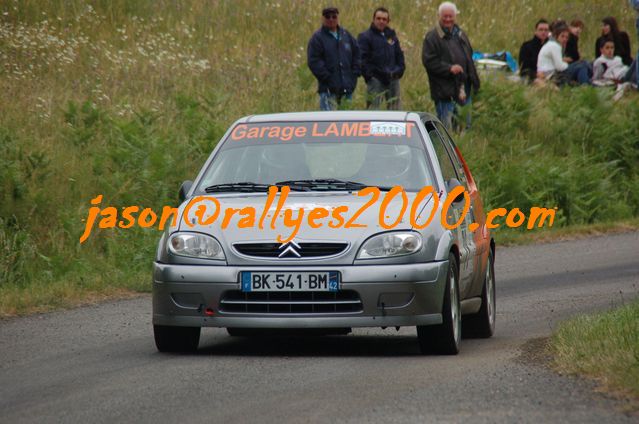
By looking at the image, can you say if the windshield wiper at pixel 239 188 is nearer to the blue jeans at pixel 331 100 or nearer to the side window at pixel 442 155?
the side window at pixel 442 155

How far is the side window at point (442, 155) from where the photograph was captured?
10617 millimetres

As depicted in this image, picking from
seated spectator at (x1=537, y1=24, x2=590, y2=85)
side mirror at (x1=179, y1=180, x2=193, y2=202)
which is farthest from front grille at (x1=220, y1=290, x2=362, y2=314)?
seated spectator at (x1=537, y1=24, x2=590, y2=85)

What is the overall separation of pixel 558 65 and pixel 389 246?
1856 centimetres

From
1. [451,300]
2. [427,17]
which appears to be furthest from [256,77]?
[451,300]

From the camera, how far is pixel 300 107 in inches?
909

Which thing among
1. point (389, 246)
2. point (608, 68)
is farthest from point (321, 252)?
point (608, 68)

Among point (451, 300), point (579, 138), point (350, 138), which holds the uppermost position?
point (350, 138)

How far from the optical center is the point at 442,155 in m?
10.9

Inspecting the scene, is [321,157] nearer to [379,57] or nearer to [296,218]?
[296,218]

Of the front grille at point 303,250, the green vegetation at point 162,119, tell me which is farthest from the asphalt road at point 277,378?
the green vegetation at point 162,119

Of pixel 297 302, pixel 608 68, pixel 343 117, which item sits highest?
pixel 343 117

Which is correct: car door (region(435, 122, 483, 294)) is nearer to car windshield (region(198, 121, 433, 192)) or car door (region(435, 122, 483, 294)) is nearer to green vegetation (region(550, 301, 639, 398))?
car windshield (region(198, 121, 433, 192))

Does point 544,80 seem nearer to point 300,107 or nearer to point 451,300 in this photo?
point 300,107

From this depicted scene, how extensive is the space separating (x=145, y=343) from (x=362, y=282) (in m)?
2.00
